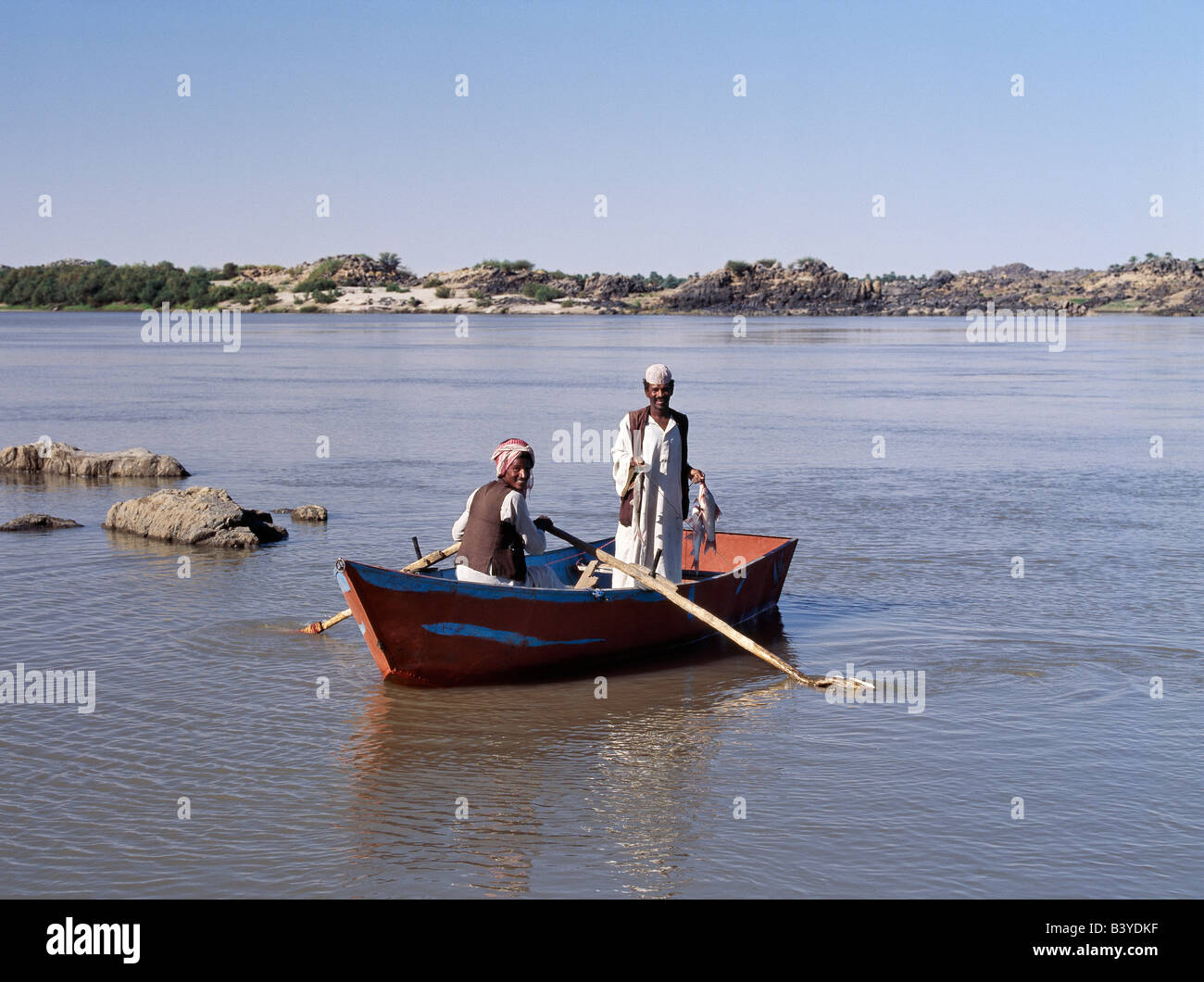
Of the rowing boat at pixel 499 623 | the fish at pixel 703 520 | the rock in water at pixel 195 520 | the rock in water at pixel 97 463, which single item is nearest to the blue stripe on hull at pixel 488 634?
the rowing boat at pixel 499 623

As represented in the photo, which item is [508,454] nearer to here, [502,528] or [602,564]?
[502,528]

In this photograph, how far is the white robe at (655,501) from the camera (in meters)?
10.2

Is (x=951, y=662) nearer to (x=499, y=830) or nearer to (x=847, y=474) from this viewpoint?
(x=499, y=830)

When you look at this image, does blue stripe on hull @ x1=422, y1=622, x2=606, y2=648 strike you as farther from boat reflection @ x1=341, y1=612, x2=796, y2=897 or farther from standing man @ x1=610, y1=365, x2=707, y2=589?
standing man @ x1=610, y1=365, x2=707, y2=589

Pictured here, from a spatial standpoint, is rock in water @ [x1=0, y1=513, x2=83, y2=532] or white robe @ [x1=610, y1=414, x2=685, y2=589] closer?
white robe @ [x1=610, y1=414, x2=685, y2=589]

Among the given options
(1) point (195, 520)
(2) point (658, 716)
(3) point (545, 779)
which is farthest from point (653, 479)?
(1) point (195, 520)

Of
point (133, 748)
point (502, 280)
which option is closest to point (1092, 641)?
point (133, 748)

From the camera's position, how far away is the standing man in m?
10.2

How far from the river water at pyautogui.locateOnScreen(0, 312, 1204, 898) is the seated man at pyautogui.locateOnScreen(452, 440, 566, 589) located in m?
0.90

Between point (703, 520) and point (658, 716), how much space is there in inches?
110

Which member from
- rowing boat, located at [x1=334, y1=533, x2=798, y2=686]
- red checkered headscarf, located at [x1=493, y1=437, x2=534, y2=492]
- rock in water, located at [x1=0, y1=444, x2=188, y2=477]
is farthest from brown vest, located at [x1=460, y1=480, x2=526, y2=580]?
rock in water, located at [x1=0, y1=444, x2=188, y2=477]

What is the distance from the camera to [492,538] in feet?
31.4

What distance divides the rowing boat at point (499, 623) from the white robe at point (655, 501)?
0.94 ft

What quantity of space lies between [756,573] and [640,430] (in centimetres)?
206
